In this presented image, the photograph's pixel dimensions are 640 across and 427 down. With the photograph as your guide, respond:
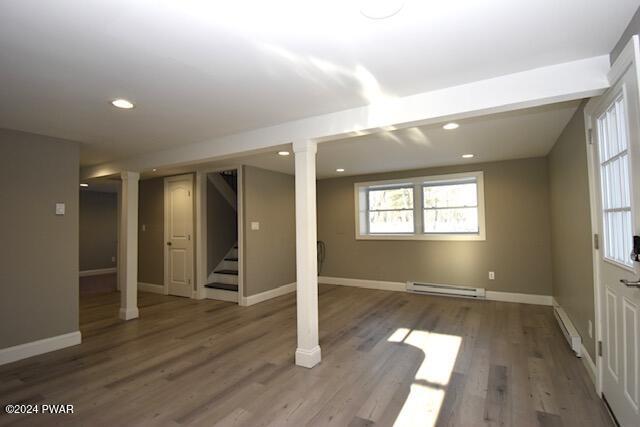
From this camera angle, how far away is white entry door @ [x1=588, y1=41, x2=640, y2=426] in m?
1.65

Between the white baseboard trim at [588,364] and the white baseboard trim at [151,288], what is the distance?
20.5 ft

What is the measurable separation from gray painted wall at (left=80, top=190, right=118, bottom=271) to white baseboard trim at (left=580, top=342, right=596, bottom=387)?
409 inches

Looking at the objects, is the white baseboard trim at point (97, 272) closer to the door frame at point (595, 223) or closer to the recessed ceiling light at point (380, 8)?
the recessed ceiling light at point (380, 8)

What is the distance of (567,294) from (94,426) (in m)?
4.55

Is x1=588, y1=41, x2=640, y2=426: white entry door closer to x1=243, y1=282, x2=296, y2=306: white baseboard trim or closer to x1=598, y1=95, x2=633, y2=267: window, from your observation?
x1=598, y1=95, x2=633, y2=267: window

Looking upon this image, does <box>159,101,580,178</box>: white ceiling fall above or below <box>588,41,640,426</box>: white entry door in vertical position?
above

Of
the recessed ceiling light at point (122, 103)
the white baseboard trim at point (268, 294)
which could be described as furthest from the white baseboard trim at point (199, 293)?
the recessed ceiling light at point (122, 103)

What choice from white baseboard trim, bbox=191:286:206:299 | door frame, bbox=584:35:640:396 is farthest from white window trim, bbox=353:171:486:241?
white baseboard trim, bbox=191:286:206:299

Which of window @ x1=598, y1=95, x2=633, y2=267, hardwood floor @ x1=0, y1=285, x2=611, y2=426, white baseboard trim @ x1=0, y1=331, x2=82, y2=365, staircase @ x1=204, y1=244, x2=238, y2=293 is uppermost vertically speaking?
window @ x1=598, y1=95, x2=633, y2=267

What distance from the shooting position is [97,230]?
29.3ft

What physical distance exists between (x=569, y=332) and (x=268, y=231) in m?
4.32

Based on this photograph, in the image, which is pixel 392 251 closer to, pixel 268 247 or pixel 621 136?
pixel 268 247

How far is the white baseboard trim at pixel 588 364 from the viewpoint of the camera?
250 cm

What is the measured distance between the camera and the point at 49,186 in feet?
11.4
